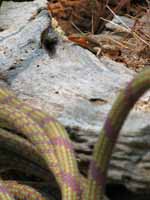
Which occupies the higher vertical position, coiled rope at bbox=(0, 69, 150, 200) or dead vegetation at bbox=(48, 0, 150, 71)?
coiled rope at bbox=(0, 69, 150, 200)

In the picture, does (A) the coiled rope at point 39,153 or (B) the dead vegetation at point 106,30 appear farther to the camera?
(B) the dead vegetation at point 106,30

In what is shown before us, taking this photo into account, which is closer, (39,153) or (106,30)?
(39,153)

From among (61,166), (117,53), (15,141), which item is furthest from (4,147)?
(117,53)

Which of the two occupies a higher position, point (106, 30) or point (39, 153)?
point (39, 153)

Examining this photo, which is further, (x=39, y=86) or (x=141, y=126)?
(x=39, y=86)

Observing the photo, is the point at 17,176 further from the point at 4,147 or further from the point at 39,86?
the point at 39,86

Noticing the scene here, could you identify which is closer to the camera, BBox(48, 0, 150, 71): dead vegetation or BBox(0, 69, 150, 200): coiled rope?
BBox(0, 69, 150, 200): coiled rope

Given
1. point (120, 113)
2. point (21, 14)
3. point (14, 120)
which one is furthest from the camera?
point (21, 14)

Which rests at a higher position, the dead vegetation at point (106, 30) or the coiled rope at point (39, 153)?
the coiled rope at point (39, 153)
